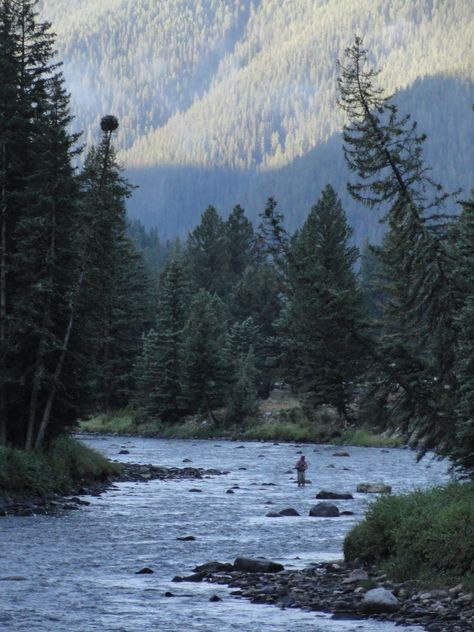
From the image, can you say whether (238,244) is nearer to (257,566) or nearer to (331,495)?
(331,495)

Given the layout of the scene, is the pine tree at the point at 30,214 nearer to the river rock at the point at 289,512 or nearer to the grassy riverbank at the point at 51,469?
the grassy riverbank at the point at 51,469

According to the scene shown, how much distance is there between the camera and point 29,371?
39.3 m

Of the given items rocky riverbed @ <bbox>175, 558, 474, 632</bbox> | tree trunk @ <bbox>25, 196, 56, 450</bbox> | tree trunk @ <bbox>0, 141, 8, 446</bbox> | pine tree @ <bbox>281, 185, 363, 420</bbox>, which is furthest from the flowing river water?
tree trunk @ <bbox>0, 141, 8, 446</bbox>

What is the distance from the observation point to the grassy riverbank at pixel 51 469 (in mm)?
35625

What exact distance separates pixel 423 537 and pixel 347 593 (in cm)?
192

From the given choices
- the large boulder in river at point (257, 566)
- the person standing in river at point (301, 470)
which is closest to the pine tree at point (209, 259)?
the person standing in river at point (301, 470)

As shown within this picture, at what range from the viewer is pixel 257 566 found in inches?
877

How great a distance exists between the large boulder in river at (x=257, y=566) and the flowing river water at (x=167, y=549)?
1276mm

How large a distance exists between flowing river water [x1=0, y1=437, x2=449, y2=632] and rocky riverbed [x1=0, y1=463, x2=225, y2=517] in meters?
0.86

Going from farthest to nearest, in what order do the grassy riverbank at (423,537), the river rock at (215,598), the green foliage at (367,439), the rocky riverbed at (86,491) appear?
the green foliage at (367,439) < the rocky riverbed at (86,491) < the river rock at (215,598) < the grassy riverbank at (423,537)

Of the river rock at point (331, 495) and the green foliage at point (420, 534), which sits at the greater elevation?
the green foliage at point (420, 534)

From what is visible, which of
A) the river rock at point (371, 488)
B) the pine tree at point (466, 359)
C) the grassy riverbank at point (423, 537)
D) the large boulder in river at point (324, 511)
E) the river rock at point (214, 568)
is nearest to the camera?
the grassy riverbank at point (423, 537)

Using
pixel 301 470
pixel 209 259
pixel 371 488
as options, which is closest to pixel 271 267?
pixel 371 488

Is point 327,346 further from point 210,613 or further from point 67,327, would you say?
point 67,327
